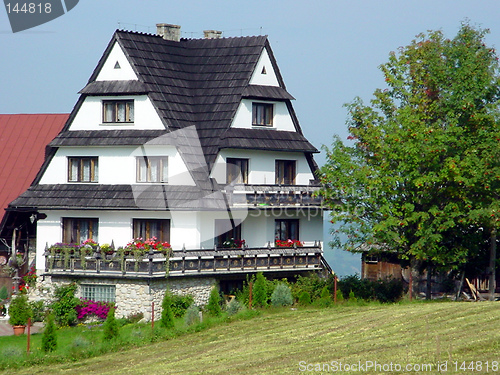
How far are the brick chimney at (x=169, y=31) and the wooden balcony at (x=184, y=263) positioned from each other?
488 inches

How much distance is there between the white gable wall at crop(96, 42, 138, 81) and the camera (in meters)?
45.1

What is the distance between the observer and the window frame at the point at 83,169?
45219 millimetres

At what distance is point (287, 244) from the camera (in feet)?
153

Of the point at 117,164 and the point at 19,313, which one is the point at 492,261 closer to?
the point at 117,164

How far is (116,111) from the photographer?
45.2m

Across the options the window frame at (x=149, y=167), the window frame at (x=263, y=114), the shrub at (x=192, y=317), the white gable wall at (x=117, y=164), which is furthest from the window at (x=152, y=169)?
the shrub at (x=192, y=317)

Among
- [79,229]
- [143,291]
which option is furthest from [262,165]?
[143,291]

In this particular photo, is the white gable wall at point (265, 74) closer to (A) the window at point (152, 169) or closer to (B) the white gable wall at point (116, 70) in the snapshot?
(B) the white gable wall at point (116, 70)

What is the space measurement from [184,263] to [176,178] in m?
4.42

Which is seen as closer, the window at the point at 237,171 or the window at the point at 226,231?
the window at the point at 226,231

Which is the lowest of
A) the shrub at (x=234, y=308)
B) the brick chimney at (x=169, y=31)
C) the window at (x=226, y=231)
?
the shrub at (x=234, y=308)

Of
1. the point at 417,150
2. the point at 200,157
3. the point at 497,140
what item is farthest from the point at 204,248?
the point at 497,140

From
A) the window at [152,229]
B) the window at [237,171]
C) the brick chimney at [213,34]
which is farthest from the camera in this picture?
the brick chimney at [213,34]

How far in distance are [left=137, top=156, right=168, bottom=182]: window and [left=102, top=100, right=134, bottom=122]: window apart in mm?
2161
